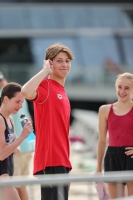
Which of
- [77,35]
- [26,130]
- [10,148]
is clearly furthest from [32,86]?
[77,35]

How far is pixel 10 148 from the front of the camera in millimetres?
5211

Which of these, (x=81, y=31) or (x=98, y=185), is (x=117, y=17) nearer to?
(x=81, y=31)

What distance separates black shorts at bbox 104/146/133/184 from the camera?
219 inches

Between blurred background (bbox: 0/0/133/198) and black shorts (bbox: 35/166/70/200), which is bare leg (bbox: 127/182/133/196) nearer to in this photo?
black shorts (bbox: 35/166/70/200)

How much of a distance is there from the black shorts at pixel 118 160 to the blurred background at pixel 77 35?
80.6 ft

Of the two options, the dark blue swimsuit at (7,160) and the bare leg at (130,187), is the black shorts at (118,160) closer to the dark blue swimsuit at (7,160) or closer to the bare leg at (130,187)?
the bare leg at (130,187)

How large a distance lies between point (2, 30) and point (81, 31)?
4.07 m

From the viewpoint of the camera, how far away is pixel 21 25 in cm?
3306

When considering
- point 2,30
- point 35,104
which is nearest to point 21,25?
point 2,30

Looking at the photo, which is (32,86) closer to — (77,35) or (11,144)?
(11,144)

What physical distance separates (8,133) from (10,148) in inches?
10.2

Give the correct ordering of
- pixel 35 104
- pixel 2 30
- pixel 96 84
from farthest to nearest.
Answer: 1. pixel 2 30
2. pixel 96 84
3. pixel 35 104

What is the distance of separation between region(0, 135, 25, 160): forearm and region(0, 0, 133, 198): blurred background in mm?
24945

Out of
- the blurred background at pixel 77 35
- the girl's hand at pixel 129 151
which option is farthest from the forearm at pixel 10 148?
the blurred background at pixel 77 35
